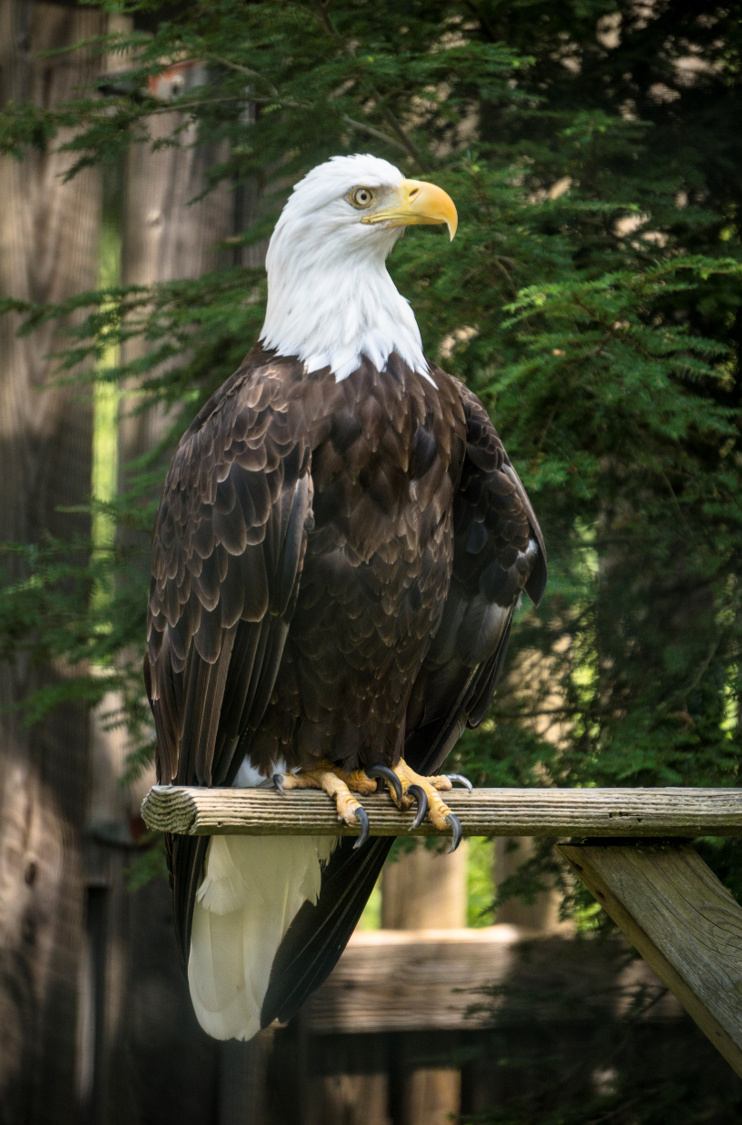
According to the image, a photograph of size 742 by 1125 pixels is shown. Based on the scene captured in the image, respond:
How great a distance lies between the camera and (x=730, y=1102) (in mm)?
3070

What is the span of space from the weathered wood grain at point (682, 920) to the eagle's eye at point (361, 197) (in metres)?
1.32

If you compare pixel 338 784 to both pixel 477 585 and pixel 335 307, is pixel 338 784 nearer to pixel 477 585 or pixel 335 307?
Answer: pixel 477 585

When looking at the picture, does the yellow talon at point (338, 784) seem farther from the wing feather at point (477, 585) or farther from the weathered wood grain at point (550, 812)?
the wing feather at point (477, 585)

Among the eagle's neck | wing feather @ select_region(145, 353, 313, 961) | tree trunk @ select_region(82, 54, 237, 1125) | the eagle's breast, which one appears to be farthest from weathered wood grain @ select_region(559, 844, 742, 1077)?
tree trunk @ select_region(82, 54, 237, 1125)

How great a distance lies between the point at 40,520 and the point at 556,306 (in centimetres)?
205

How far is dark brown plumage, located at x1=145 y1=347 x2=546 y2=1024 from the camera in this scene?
2242mm

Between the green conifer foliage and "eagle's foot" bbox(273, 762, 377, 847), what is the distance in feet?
1.95

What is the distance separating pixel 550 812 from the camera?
6.69 feet

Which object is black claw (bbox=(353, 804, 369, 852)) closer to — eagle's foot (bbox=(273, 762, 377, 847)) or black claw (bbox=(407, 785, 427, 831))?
eagle's foot (bbox=(273, 762, 377, 847))

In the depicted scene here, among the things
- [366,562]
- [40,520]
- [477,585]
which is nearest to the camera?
[366,562]

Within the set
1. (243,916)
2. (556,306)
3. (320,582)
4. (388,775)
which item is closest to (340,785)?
(388,775)

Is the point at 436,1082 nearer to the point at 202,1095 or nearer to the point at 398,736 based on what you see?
the point at 202,1095

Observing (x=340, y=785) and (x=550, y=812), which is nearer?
(x=550, y=812)

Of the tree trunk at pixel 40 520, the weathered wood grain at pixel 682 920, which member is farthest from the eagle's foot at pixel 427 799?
the tree trunk at pixel 40 520
